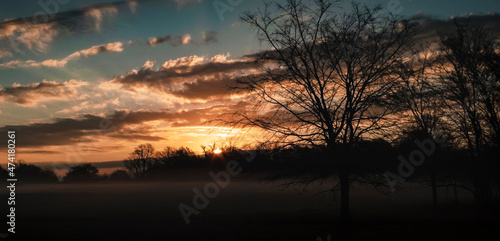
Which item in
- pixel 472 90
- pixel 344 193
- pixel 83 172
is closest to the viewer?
pixel 344 193

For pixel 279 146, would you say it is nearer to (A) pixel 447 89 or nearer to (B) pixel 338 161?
(B) pixel 338 161

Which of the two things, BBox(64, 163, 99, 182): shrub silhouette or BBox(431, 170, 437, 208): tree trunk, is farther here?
BBox(64, 163, 99, 182): shrub silhouette

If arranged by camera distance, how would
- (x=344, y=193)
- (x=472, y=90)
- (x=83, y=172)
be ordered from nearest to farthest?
(x=344, y=193) < (x=472, y=90) < (x=83, y=172)

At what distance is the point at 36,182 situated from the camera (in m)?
104

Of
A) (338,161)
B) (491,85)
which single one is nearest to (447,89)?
(491,85)

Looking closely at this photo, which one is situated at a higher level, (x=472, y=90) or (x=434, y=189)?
(x=472, y=90)

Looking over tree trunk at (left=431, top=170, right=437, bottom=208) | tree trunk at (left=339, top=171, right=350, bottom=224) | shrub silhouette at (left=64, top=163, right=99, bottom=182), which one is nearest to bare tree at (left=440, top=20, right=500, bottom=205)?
tree trunk at (left=431, top=170, right=437, bottom=208)

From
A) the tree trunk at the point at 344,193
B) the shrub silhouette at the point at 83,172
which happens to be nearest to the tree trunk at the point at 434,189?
the tree trunk at the point at 344,193

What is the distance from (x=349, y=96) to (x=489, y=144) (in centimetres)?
1560

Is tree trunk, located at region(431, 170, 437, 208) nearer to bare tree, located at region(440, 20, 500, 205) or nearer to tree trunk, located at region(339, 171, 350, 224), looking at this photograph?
bare tree, located at region(440, 20, 500, 205)

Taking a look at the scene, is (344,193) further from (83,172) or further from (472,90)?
(83,172)

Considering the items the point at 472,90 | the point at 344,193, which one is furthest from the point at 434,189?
the point at 344,193

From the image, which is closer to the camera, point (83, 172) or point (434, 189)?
point (434, 189)

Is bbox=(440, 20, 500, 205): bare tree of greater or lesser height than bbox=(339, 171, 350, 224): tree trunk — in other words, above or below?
above
